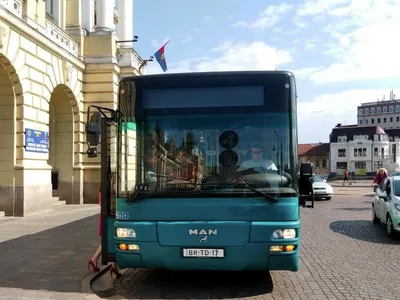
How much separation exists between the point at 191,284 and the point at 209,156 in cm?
200

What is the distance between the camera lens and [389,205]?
10.7m

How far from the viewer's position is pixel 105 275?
6930mm

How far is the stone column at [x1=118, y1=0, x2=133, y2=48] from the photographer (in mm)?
23703

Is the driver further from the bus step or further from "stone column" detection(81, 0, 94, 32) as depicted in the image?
"stone column" detection(81, 0, 94, 32)

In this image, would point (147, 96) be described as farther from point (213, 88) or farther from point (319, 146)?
point (319, 146)

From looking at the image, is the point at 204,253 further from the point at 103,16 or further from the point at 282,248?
the point at 103,16

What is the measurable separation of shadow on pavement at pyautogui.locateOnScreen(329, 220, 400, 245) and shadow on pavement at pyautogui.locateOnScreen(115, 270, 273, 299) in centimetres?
454

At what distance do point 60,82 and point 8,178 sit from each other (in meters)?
4.95

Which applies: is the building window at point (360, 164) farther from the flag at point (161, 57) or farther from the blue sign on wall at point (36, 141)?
the blue sign on wall at point (36, 141)

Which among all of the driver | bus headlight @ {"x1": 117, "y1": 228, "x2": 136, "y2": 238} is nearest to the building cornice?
bus headlight @ {"x1": 117, "y1": 228, "x2": 136, "y2": 238}

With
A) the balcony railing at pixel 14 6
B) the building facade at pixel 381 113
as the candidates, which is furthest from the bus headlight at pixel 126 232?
the building facade at pixel 381 113

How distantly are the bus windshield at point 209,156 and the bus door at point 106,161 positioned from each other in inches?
16.2

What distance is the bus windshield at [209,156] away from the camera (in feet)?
18.2

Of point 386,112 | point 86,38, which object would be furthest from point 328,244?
point 386,112
